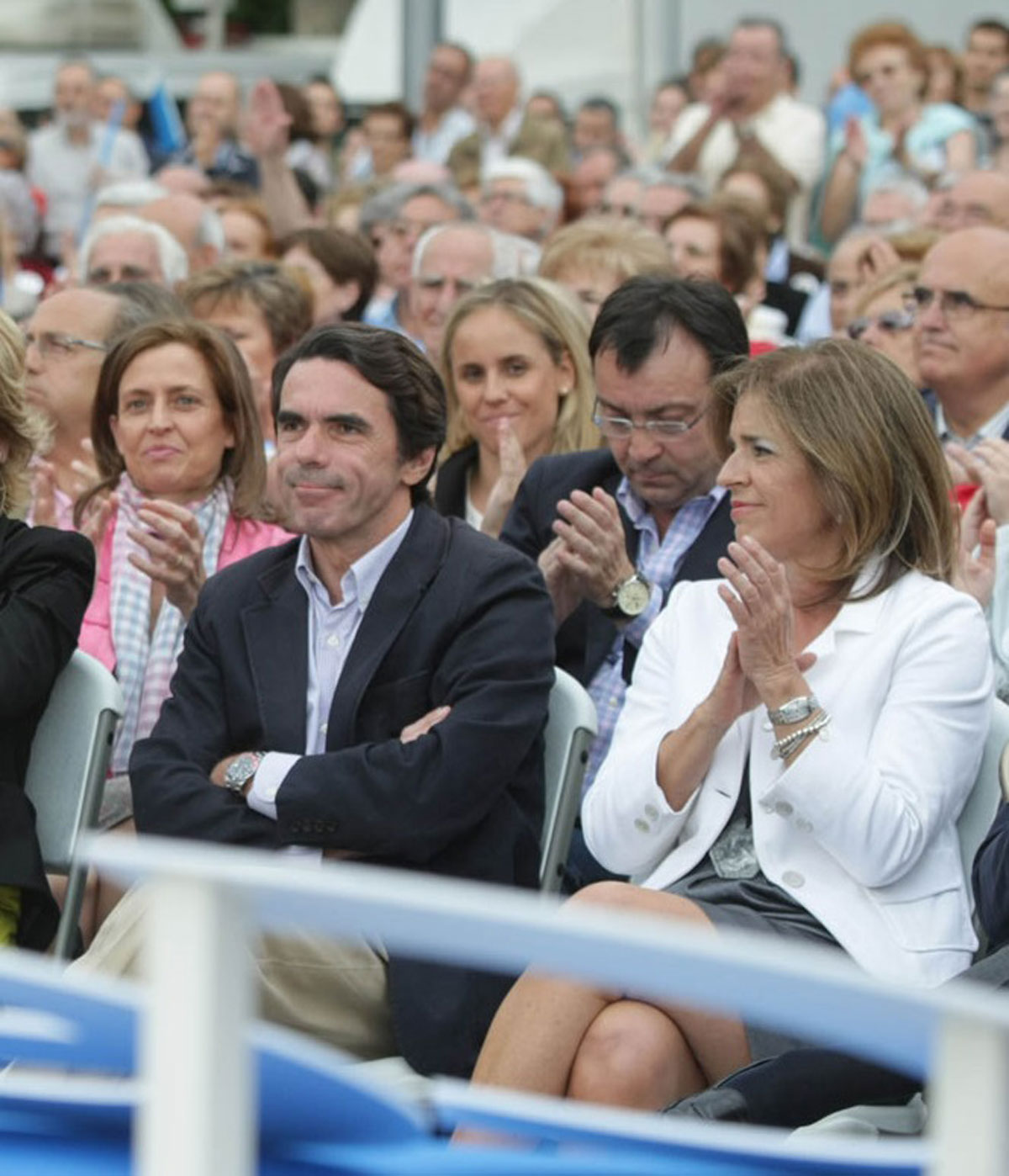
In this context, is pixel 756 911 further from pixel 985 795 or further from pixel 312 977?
pixel 312 977

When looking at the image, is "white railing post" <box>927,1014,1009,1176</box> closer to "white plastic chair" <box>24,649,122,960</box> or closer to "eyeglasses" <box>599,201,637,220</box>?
"white plastic chair" <box>24,649,122,960</box>

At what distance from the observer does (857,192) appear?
36.4ft

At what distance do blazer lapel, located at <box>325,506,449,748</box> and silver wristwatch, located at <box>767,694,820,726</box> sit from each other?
0.74m

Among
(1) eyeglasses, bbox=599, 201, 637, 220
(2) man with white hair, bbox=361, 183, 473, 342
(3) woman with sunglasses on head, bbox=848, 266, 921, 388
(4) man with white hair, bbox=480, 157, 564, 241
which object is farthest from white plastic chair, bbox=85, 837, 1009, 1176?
(1) eyeglasses, bbox=599, 201, 637, 220

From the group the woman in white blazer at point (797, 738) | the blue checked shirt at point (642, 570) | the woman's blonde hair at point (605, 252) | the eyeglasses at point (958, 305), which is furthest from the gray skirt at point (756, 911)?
the woman's blonde hair at point (605, 252)

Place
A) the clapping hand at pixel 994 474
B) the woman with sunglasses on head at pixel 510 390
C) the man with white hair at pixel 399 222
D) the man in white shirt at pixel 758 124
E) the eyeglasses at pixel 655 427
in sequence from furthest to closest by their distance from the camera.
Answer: the man in white shirt at pixel 758 124 < the man with white hair at pixel 399 222 < the woman with sunglasses on head at pixel 510 390 < the eyeglasses at pixel 655 427 < the clapping hand at pixel 994 474

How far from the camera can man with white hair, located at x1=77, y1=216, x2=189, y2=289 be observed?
23.8ft

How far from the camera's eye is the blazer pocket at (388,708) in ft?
12.3

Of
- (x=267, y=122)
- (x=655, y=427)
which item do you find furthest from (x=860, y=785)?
(x=267, y=122)

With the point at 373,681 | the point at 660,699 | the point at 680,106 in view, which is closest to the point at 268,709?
the point at 373,681

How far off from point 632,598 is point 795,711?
994 millimetres

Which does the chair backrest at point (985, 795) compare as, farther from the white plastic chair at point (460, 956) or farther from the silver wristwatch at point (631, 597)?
the white plastic chair at point (460, 956)

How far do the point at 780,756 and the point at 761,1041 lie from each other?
43 cm

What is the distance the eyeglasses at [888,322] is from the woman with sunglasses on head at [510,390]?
104 centimetres
